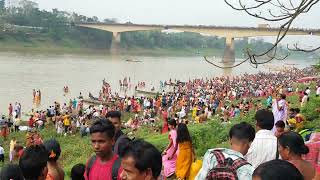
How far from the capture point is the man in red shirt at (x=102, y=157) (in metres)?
3.26

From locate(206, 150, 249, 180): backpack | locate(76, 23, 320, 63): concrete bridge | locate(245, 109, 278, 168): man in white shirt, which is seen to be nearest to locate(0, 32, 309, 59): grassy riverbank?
locate(76, 23, 320, 63): concrete bridge

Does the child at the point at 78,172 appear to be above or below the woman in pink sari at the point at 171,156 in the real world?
above

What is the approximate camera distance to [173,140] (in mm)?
5809

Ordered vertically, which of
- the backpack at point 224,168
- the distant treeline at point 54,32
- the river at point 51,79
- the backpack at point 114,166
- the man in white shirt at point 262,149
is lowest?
the river at point 51,79

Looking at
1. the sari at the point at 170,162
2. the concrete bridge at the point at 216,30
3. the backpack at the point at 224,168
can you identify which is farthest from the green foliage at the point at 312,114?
the concrete bridge at the point at 216,30

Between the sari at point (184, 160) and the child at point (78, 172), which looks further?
the sari at point (184, 160)

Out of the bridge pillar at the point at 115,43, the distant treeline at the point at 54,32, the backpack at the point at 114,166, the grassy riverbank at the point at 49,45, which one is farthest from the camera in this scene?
the bridge pillar at the point at 115,43

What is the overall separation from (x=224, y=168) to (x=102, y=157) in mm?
1235

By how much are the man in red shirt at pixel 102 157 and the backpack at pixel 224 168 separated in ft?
3.35

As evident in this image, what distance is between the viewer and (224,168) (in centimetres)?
243

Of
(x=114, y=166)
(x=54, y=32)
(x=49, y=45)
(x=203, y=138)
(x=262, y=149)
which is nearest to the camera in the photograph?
(x=114, y=166)

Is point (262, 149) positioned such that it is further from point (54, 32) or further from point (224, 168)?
point (54, 32)

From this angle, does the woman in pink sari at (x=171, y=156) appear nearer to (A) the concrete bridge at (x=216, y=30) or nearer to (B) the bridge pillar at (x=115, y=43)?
(A) the concrete bridge at (x=216, y=30)

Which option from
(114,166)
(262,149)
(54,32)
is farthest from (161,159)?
(54,32)
